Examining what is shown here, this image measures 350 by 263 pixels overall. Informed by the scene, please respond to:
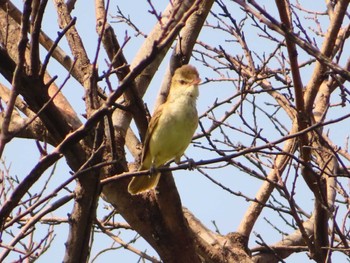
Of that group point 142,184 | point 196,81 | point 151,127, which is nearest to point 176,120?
point 151,127

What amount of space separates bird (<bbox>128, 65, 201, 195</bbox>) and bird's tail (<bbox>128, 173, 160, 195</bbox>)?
1.21ft

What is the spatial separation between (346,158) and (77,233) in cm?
333

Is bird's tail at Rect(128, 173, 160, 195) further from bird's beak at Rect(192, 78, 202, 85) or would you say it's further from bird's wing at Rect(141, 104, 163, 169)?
bird's beak at Rect(192, 78, 202, 85)

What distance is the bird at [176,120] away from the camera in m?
5.14

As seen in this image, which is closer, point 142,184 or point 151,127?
point 142,184

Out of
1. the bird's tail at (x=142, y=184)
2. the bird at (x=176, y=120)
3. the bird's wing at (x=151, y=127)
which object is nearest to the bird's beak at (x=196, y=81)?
the bird at (x=176, y=120)

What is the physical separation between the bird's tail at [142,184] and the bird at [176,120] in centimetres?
37

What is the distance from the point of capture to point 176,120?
5176 mm

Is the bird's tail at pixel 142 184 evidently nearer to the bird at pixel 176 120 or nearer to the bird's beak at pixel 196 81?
the bird at pixel 176 120

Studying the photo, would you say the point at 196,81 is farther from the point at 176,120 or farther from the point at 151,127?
the point at 151,127

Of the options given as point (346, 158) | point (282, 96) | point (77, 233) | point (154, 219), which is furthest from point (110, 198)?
point (346, 158)

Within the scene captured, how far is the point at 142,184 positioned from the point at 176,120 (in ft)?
2.11

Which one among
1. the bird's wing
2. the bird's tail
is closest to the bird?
the bird's wing

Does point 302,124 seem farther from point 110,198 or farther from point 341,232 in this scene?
point 110,198
